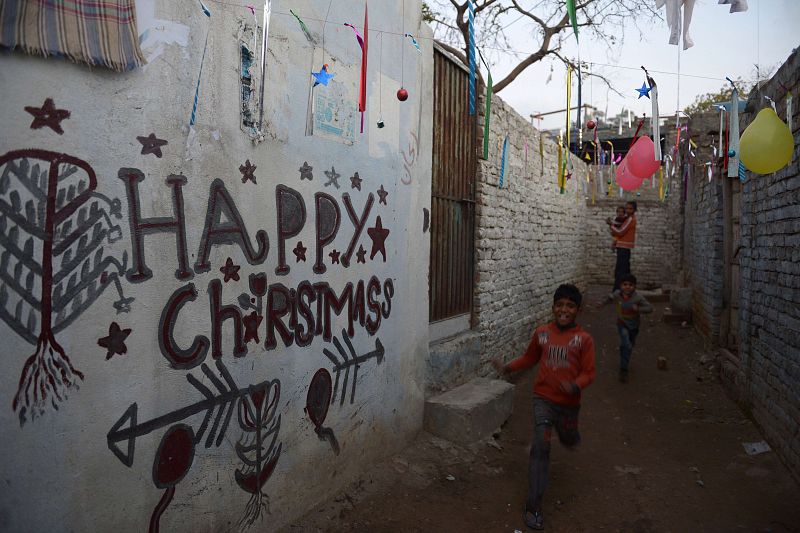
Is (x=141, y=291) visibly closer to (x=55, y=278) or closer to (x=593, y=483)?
(x=55, y=278)

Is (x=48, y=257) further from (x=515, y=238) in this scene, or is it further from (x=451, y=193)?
(x=515, y=238)

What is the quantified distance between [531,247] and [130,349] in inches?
251

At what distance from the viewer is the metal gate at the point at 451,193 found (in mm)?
5234

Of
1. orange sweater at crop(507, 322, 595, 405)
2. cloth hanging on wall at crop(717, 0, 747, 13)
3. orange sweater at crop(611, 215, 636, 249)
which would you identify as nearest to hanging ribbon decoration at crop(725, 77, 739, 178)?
cloth hanging on wall at crop(717, 0, 747, 13)

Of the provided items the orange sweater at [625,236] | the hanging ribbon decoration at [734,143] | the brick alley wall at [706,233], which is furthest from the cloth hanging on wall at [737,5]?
the orange sweater at [625,236]

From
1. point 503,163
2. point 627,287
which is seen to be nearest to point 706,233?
point 627,287

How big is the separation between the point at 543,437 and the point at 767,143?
2.44 m

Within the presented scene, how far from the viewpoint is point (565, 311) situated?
375cm

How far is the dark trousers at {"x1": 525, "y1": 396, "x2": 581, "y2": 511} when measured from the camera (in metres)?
3.64

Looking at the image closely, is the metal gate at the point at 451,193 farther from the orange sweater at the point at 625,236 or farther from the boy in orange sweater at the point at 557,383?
the orange sweater at the point at 625,236

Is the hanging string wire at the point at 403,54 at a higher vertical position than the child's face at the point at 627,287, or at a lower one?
higher

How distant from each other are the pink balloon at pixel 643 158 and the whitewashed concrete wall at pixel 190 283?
9.64 ft

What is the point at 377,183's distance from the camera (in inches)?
160

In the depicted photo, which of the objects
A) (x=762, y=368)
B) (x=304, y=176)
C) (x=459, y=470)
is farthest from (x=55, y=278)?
(x=762, y=368)
